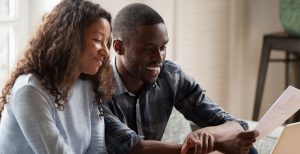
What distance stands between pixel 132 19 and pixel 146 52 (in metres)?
0.11

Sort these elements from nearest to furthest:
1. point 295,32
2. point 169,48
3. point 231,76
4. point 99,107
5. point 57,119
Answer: point 57,119 → point 99,107 → point 169,48 → point 295,32 → point 231,76

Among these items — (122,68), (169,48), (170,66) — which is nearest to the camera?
(122,68)

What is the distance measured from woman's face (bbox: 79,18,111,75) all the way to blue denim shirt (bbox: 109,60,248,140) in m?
0.24

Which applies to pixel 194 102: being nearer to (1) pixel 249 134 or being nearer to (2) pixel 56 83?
(1) pixel 249 134

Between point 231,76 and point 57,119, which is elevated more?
point 57,119

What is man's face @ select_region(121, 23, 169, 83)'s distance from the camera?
1.72m

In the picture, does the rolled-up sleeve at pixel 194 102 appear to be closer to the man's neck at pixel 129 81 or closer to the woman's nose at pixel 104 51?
the man's neck at pixel 129 81

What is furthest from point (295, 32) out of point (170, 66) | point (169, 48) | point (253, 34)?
point (170, 66)

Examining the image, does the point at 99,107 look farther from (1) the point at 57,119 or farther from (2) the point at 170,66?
(2) the point at 170,66

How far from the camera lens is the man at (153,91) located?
1.69 metres

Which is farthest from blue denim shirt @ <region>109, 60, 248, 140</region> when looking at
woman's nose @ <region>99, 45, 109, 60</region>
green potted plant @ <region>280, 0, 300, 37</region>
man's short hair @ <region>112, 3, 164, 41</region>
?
green potted plant @ <region>280, 0, 300, 37</region>

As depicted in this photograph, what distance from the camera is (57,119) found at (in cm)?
152

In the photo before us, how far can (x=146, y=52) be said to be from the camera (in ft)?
5.68

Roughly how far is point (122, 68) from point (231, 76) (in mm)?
1614
